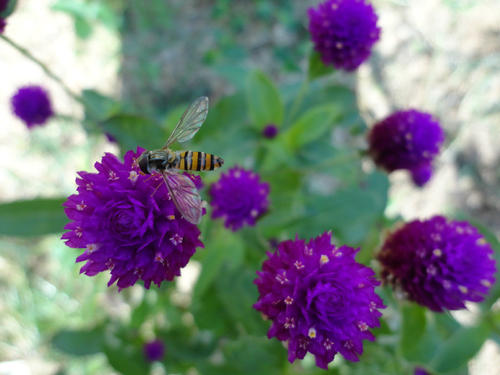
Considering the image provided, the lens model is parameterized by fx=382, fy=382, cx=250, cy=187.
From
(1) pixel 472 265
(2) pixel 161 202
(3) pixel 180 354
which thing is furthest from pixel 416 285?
(3) pixel 180 354

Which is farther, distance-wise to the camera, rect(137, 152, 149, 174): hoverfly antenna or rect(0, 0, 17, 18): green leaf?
rect(0, 0, 17, 18): green leaf

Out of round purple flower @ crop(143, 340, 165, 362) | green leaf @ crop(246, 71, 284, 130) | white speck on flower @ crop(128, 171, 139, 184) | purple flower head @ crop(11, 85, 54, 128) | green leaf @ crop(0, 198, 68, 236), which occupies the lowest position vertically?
white speck on flower @ crop(128, 171, 139, 184)

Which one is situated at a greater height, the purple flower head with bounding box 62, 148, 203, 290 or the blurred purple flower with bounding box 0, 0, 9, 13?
the blurred purple flower with bounding box 0, 0, 9, 13

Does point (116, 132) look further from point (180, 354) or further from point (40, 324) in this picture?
point (40, 324)

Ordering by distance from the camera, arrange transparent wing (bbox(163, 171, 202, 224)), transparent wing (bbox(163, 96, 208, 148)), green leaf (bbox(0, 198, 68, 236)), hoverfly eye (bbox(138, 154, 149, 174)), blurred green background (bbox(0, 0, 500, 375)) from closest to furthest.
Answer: transparent wing (bbox(163, 171, 202, 224))
hoverfly eye (bbox(138, 154, 149, 174))
transparent wing (bbox(163, 96, 208, 148))
green leaf (bbox(0, 198, 68, 236))
blurred green background (bbox(0, 0, 500, 375))

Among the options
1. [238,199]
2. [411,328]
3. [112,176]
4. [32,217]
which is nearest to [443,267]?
[411,328]

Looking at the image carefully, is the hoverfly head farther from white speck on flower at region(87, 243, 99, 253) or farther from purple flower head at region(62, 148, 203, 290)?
white speck on flower at region(87, 243, 99, 253)

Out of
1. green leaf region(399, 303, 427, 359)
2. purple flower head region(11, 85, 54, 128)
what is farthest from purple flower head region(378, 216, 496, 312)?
purple flower head region(11, 85, 54, 128)
